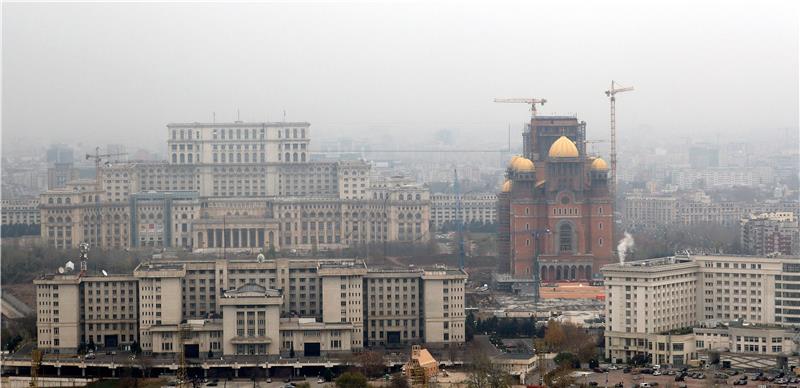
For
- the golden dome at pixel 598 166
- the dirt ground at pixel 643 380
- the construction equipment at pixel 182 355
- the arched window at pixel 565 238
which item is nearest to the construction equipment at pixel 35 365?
the construction equipment at pixel 182 355

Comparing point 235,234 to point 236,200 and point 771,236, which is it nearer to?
point 236,200

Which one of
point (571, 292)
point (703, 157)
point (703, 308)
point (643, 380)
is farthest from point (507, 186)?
point (703, 157)

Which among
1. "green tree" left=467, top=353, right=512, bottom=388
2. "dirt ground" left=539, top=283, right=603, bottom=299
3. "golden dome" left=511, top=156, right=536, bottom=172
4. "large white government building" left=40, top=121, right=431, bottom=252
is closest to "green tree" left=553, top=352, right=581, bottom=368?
"green tree" left=467, top=353, right=512, bottom=388

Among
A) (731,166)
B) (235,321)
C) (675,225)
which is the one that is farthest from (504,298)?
(731,166)

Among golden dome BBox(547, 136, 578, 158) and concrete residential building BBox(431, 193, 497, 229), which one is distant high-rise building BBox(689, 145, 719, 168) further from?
golden dome BBox(547, 136, 578, 158)

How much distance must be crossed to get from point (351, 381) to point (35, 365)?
6.55 meters

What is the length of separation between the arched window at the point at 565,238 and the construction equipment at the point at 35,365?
705 inches

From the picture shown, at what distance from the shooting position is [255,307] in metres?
35.9

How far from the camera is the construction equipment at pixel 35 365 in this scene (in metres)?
33.4

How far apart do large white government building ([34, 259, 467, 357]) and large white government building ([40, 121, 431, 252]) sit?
63.3 ft

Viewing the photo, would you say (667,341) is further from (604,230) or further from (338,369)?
(604,230)

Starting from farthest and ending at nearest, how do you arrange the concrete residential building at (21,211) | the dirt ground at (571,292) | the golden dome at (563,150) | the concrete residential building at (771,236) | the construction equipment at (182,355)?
the concrete residential building at (21,211)
the concrete residential building at (771,236)
the golden dome at (563,150)
the dirt ground at (571,292)
the construction equipment at (182,355)

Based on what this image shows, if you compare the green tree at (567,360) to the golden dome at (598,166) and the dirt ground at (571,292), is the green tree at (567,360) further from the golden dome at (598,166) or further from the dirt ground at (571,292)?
the golden dome at (598,166)

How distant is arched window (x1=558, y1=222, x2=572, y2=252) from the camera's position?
49.2 metres
